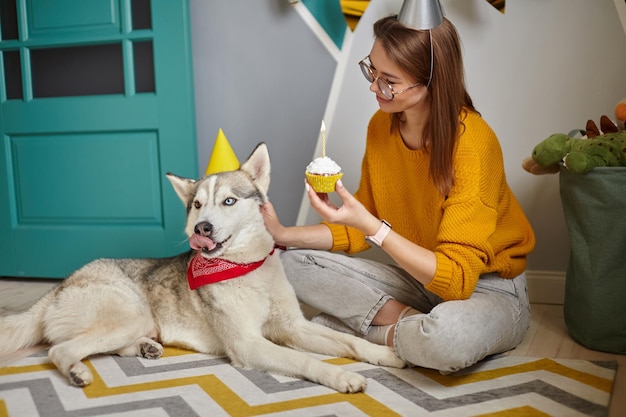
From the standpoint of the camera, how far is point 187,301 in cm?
211

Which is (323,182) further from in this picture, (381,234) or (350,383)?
(350,383)

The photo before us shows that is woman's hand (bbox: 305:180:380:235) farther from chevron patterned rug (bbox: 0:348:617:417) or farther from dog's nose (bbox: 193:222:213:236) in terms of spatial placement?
chevron patterned rug (bbox: 0:348:617:417)

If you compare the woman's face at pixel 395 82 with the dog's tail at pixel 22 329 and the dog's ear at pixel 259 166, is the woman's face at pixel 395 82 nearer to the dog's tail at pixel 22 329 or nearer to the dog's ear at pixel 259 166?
the dog's ear at pixel 259 166

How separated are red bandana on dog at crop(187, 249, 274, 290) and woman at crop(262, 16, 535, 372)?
Result: 22 cm

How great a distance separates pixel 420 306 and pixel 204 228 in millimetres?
898

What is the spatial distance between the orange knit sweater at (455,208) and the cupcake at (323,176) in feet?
1.33

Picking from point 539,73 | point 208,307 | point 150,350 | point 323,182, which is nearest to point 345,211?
point 323,182

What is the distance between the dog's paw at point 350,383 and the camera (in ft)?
5.66

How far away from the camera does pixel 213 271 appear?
2.00 metres

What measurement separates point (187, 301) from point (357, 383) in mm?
731

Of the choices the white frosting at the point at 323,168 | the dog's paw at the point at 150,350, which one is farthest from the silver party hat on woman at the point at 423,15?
the dog's paw at the point at 150,350

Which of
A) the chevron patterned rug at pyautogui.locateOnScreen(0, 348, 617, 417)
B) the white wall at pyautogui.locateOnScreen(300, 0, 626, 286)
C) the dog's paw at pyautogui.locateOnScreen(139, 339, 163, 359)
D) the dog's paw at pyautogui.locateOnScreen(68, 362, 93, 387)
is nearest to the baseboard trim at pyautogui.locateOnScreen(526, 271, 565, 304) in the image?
the white wall at pyautogui.locateOnScreen(300, 0, 626, 286)

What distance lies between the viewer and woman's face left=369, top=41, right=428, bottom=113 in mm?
1876

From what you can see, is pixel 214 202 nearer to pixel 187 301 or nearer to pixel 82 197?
pixel 187 301
